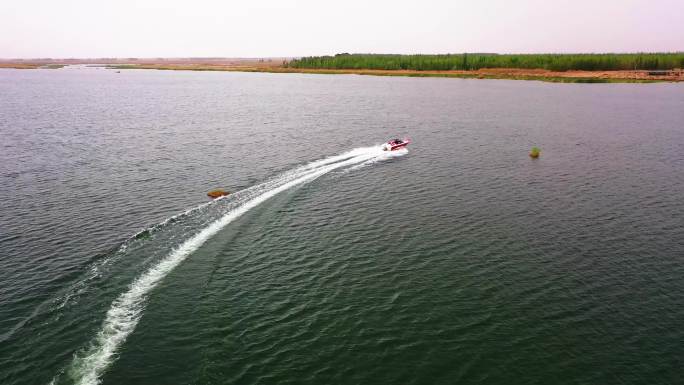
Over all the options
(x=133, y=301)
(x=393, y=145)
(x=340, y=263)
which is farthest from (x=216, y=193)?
(x=393, y=145)

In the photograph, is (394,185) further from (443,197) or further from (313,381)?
(313,381)

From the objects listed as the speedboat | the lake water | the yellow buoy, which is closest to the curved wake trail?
the lake water

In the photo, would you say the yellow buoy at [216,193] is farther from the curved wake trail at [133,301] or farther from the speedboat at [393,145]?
the speedboat at [393,145]

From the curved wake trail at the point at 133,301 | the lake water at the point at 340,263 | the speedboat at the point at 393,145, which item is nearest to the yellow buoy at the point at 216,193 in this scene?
the lake water at the point at 340,263

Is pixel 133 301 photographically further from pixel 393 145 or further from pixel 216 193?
pixel 393 145

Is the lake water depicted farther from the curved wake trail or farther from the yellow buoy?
the yellow buoy

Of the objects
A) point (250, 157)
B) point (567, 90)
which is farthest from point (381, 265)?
point (567, 90)
